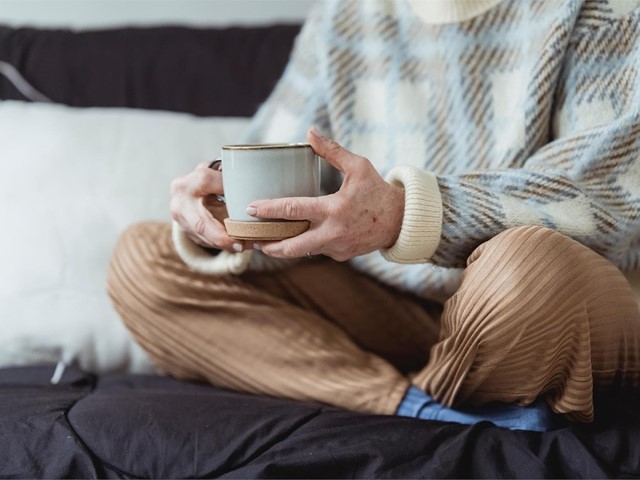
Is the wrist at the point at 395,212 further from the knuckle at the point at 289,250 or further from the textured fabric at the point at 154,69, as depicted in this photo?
the textured fabric at the point at 154,69

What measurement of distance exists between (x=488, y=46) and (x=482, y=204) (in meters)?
0.33

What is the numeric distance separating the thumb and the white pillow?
444 mm

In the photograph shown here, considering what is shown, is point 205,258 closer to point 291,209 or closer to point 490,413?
point 291,209

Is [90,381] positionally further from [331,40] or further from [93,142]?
[331,40]

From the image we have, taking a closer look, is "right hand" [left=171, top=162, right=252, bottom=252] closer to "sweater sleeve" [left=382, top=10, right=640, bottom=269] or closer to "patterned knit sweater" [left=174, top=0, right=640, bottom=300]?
"patterned knit sweater" [left=174, top=0, right=640, bottom=300]

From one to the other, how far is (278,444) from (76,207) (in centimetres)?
60

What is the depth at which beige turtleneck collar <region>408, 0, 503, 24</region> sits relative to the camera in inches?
44.6

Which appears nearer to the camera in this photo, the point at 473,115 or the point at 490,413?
the point at 490,413

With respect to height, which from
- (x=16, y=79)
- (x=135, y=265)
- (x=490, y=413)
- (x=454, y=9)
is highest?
(x=454, y=9)

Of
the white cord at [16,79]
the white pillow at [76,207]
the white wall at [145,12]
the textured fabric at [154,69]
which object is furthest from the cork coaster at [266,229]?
the white wall at [145,12]

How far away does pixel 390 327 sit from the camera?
3.86 feet

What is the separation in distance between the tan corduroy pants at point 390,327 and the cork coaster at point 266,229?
0.63 feet

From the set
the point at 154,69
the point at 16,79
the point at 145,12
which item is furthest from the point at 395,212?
the point at 145,12

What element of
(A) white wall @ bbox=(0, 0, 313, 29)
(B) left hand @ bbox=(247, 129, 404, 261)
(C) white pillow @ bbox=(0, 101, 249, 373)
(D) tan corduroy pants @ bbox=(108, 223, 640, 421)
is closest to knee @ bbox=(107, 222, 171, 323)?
(D) tan corduroy pants @ bbox=(108, 223, 640, 421)
